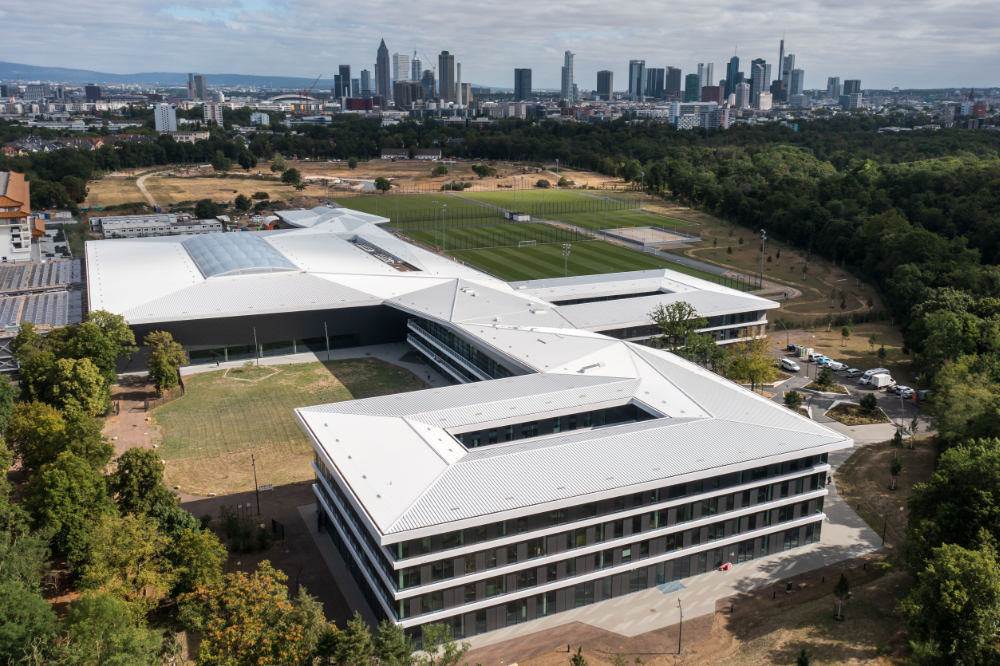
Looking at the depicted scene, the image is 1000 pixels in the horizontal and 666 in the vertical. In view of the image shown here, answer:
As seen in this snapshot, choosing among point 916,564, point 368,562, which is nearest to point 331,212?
point 368,562

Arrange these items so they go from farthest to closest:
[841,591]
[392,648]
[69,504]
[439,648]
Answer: [69,504]
[841,591]
[439,648]
[392,648]

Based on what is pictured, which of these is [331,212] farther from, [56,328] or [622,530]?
[622,530]

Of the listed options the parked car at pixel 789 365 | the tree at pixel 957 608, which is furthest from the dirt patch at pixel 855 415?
the tree at pixel 957 608

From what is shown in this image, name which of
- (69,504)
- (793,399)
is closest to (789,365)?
(793,399)

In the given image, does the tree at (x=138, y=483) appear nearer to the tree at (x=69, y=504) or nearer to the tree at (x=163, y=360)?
the tree at (x=69, y=504)

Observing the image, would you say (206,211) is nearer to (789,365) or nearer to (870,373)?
(789,365)

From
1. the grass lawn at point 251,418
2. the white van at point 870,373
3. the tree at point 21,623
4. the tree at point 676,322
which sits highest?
the tree at point 676,322
